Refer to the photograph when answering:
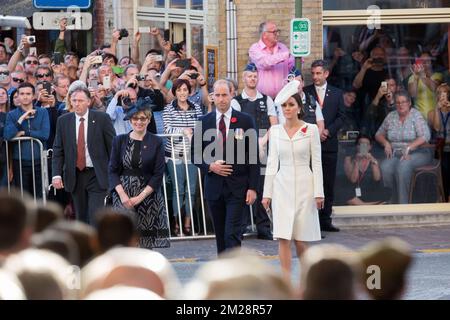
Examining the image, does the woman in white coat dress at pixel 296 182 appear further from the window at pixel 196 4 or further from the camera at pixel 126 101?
the window at pixel 196 4

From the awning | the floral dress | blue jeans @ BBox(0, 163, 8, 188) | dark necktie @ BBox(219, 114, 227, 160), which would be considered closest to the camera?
dark necktie @ BBox(219, 114, 227, 160)

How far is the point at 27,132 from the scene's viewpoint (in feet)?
46.8

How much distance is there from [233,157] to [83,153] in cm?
218

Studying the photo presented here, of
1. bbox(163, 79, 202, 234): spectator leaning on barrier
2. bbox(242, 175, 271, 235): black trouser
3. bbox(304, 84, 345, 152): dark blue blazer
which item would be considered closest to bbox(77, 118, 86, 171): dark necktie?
bbox(163, 79, 202, 234): spectator leaning on barrier

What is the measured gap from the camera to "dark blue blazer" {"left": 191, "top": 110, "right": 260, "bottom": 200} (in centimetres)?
1098

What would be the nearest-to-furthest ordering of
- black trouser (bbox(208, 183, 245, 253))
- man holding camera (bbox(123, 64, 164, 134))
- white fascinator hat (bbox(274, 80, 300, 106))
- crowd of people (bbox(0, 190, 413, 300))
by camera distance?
crowd of people (bbox(0, 190, 413, 300)), white fascinator hat (bbox(274, 80, 300, 106)), black trouser (bbox(208, 183, 245, 253)), man holding camera (bbox(123, 64, 164, 134))

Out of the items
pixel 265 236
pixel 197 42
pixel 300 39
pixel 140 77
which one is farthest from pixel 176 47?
pixel 265 236

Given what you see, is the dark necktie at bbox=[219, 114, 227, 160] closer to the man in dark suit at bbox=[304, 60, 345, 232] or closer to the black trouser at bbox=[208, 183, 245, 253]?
the black trouser at bbox=[208, 183, 245, 253]

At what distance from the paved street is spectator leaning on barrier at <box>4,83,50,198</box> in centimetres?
186

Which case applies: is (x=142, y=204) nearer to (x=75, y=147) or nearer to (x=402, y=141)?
(x=75, y=147)

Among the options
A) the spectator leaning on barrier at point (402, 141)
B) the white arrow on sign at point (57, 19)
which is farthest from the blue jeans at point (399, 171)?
the white arrow on sign at point (57, 19)

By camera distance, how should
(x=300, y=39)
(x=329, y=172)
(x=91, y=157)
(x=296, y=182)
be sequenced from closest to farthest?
(x=296, y=182) → (x=91, y=157) → (x=300, y=39) → (x=329, y=172)
